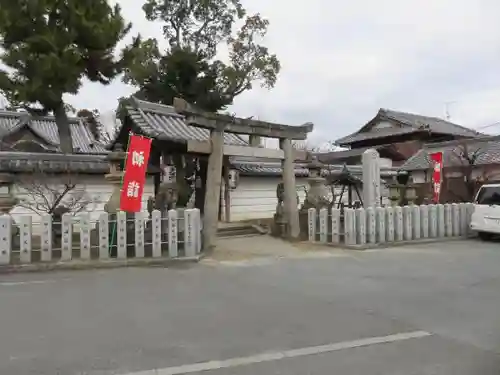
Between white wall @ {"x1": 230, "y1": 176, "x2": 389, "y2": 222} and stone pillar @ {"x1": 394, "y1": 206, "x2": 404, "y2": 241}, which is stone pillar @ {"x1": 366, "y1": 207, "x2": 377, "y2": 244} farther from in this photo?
white wall @ {"x1": 230, "y1": 176, "x2": 389, "y2": 222}

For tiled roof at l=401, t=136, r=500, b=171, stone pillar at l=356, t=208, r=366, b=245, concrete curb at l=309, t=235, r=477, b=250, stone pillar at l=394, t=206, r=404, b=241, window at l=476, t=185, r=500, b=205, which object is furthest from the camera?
tiled roof at l=401, t=136, r=500, b=171

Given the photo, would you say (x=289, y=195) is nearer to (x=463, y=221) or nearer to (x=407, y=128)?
(x=463, y=221)

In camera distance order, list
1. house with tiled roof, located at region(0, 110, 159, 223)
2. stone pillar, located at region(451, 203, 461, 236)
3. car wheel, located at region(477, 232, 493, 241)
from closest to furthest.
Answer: house with tiled roof, located at region(0, 110, 159, 223), car wheel, located at region(477, 232, 493, 241), stone pillar, located at region(451, 203, 461, 236)

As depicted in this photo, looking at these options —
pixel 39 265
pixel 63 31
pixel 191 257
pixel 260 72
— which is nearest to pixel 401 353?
pixel 191 257

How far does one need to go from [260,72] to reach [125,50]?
33.2 ft

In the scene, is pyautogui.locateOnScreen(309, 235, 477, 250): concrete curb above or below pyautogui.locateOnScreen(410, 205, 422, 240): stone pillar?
below

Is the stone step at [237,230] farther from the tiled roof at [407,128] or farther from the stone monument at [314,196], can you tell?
the tiled roof at [407,128]

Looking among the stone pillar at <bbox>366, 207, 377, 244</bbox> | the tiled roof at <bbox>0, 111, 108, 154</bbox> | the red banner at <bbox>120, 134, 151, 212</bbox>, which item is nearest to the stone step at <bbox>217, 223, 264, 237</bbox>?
the stone pillar at <bbox>366, 207, 377, 244</bbox>

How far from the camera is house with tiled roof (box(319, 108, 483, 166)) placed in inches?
1355

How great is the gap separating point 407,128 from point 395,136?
3.44ft

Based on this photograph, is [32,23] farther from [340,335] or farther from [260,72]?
[340,335]

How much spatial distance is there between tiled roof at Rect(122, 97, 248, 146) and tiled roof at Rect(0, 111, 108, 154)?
7.78 meters

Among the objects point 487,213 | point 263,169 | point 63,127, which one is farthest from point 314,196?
point 63,127

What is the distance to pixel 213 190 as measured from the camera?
1363 centimetres
